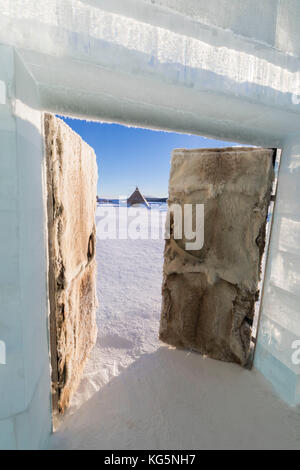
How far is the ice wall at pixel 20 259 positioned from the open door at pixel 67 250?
0.67 feet

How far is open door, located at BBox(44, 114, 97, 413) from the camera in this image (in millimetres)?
1194

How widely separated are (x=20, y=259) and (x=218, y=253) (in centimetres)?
160

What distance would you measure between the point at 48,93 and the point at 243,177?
148 centimetres

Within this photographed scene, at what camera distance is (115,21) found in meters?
0.71

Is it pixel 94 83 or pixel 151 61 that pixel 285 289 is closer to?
pixel 151 61

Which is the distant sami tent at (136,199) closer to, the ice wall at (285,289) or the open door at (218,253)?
the open door at (218,253)

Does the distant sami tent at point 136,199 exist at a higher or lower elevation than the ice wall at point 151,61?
lower

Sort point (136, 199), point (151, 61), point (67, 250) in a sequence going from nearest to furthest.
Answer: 1. point (151, 61)
2. point (67, 250)
3. point (136, 199)

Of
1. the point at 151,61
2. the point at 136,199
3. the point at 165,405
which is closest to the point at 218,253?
the point at 165,405

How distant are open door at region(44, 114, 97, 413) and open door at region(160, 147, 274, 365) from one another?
822 millimetres

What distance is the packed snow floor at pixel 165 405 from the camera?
49.3 inches

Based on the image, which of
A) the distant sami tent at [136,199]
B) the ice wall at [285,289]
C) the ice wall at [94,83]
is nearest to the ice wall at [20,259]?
the ice wall at [94,83]

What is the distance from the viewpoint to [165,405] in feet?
4.85

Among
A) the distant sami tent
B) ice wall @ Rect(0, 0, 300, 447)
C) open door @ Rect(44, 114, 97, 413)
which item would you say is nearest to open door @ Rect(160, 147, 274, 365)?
ice wall @ Rect(0, 0, 300, 447)
